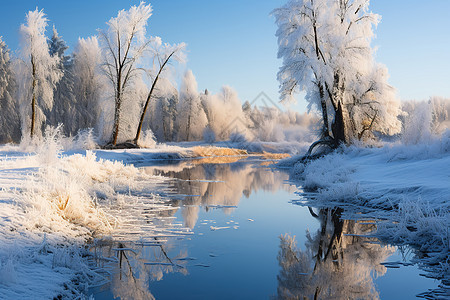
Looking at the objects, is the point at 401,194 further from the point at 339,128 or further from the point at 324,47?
the point at 324,47

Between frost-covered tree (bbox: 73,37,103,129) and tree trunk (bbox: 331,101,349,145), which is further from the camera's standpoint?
frost-covered tree (bbox: 73,37,103,129)

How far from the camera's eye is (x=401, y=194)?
23.0 feet

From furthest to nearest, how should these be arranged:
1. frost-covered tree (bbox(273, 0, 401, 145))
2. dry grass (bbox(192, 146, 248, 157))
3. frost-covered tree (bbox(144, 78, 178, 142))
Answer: frost-covered tree (bbox(144, 78, 178, 142)), dry grass (bbox(192, 146, 248, 157)), frost-covered tree (bbox(273, 0, 401, 145))

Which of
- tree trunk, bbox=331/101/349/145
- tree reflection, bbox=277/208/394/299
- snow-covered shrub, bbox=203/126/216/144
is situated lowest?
tree reflection, bbox=277/208/394/299

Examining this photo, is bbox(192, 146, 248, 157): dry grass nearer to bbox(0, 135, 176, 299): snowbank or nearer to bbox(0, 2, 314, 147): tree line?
bbox(0, 2, 314, 147): tree line

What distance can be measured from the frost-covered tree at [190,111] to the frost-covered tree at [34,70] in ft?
91.1

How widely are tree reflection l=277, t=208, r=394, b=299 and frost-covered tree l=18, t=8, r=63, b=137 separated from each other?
22.3 m

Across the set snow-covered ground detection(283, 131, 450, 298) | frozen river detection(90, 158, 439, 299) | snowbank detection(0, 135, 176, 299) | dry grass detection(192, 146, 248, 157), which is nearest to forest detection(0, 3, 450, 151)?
snow-covered ground detection(283, 131, 450, 298)

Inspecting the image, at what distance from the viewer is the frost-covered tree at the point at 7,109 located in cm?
3619

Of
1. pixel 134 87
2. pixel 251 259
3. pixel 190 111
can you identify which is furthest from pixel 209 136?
pixel 251 259

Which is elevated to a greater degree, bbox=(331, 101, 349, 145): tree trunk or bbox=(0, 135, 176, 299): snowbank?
bbox=(331, 101, 349, 145): tree trunk

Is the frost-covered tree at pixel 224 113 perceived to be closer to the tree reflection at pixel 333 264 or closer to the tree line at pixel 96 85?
the tree line at pixel 96 85

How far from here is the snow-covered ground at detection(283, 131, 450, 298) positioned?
187 inches

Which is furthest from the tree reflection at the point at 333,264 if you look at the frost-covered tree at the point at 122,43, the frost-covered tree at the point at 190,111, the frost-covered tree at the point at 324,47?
the frost-covered tree at the point at 190,111
